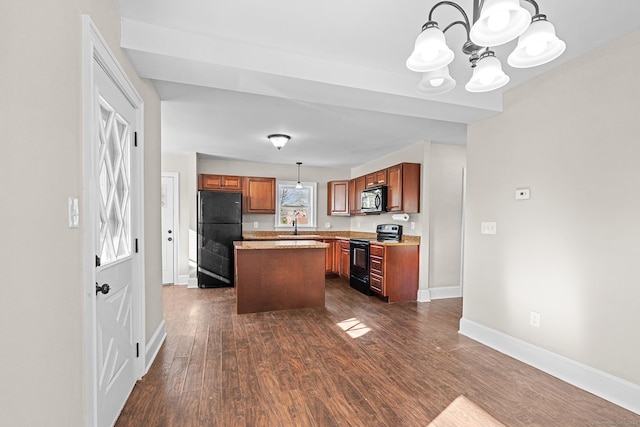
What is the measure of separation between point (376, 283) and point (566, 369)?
2.54 m

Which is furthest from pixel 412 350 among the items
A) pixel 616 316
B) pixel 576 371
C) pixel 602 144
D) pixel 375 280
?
pixel 602 144

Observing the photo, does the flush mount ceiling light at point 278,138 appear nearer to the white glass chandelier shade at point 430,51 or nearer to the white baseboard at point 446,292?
the white glass chandelier shade at point 430,51

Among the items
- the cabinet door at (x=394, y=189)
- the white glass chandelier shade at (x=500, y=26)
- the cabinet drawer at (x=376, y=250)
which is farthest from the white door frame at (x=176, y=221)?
the white glass chandelier shade at (x=500, y=26)

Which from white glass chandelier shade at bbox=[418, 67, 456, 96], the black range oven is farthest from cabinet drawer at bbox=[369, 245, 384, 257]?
white glass chandelier shade at bbox=[418, 67, 456, 96]

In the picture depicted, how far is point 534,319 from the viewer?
2.56 m

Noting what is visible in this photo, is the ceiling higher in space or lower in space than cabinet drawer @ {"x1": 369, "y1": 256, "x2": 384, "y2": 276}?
higher

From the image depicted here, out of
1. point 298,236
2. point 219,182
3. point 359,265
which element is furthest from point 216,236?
point 359,265

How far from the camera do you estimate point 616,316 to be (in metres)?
2.04

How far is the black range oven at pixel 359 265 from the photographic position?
489cm

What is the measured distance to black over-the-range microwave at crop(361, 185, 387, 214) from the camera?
495 cm

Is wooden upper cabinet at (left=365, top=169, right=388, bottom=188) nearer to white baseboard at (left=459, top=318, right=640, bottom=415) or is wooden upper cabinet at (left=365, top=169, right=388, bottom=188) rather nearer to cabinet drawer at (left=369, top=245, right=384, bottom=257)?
cabinet drawer at (left=369, top=245, right=384, bottom=257)

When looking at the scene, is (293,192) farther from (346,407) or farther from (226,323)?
(346,407)

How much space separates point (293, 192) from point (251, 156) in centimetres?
136

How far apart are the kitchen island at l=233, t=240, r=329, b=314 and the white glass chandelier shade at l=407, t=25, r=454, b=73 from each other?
292cm
